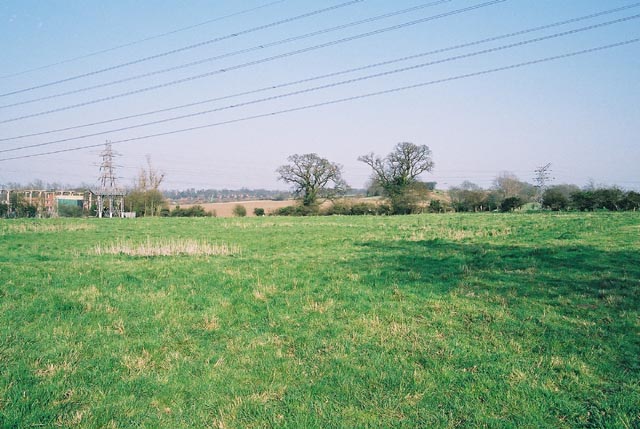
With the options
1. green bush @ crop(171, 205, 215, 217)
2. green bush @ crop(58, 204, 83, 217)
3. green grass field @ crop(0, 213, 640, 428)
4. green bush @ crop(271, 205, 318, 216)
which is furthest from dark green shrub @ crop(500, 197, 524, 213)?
green bush @ crop(58, 204, 83, 217)

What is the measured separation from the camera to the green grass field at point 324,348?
188 inches

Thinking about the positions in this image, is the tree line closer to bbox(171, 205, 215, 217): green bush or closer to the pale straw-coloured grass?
bbox(171, 205, 215, 217): green bush

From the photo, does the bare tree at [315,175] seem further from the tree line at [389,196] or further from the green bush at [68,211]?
the green bush at [68,211]

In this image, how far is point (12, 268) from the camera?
13.2 m

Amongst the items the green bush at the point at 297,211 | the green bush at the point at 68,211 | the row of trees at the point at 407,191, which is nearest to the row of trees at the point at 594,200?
the row of trees at the point at 407,191

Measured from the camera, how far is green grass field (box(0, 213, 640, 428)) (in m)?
4.77

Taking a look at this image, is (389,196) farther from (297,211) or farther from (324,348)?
(324,348)

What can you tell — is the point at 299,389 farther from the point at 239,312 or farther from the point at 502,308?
the point at 502,308

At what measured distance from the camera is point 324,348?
21.8 feet

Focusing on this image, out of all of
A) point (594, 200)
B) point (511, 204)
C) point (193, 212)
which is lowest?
point (193, 212)

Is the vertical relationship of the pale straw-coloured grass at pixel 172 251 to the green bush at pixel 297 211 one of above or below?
below

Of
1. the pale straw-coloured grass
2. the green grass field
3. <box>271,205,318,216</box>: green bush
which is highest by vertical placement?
<box>271,205,318,216</box>: green bush

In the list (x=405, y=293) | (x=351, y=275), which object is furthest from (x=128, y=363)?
(x=351, y=275)

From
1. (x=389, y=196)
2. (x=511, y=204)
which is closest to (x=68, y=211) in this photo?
(x=389, y=196)
